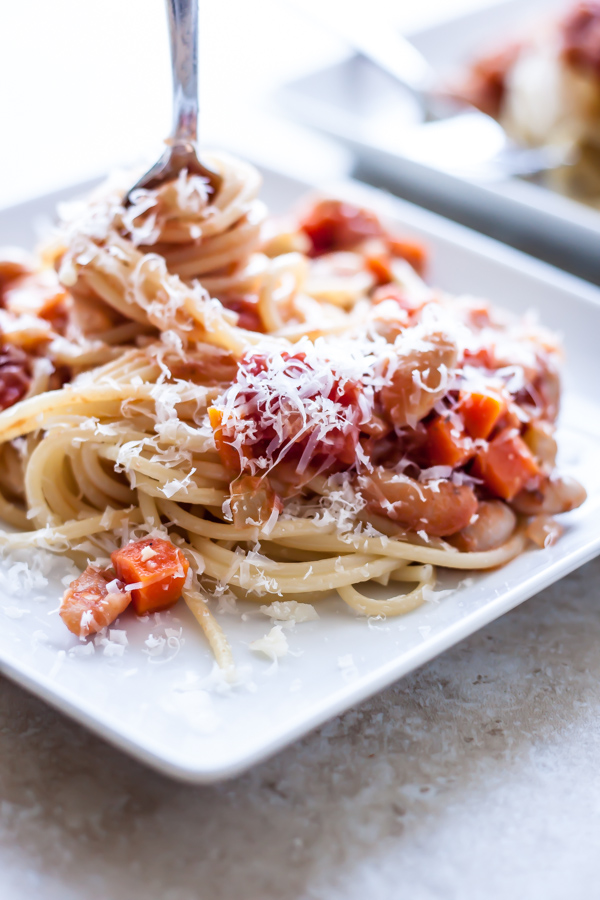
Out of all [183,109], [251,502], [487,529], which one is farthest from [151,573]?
[183,109]

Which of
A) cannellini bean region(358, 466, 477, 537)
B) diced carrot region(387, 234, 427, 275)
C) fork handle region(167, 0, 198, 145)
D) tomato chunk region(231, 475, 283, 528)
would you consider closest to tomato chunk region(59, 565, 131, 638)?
tomato chunk region(231, 475, 283, 528)

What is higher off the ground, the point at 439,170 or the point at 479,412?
the point at 479,412

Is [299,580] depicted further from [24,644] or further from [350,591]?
[24,644]

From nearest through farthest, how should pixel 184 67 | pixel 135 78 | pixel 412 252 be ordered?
pixel 184 67 → pixel 412 252 → pixel 135 78

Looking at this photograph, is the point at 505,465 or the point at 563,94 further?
the point at 563,94

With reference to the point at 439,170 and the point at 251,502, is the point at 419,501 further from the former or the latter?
the point at 439,170

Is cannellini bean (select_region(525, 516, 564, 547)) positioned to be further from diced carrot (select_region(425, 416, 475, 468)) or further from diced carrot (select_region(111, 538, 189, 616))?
diced carrot (select_region(111, 538, 189, 616))

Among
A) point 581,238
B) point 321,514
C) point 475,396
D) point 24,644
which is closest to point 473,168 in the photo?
point 581,238
